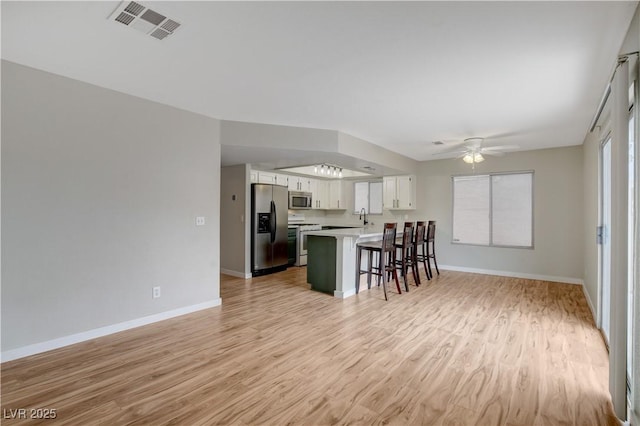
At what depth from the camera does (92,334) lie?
3043 mm

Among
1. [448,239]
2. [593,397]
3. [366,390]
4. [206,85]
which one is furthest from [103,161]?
[448,239]

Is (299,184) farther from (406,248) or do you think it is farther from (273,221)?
(406,248)

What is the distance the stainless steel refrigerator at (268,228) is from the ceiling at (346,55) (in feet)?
7.42

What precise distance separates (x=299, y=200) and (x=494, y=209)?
424 centimetres

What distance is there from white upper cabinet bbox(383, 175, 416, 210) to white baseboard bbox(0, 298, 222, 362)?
15.3ft

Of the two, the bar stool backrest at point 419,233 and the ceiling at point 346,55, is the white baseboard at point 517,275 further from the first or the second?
the ceiling at point 346,55

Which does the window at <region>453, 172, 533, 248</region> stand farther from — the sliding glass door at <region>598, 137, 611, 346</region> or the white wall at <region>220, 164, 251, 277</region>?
the white wall at <region>220, 164, 251, 277</region>

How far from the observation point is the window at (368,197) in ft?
25.6

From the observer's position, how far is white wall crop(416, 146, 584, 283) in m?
5.51

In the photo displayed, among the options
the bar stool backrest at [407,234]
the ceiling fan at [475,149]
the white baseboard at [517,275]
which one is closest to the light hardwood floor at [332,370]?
the bar stool backrest at [407,234]

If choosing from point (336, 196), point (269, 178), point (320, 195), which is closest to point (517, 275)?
point (336, 196)

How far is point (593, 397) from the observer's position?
2135 millimetres

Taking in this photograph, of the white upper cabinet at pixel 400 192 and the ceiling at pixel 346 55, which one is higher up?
the ceiling at pixel 346 55

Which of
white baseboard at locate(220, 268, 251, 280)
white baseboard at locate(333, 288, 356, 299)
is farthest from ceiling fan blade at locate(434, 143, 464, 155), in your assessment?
white baseboard at locate(220, 268, 251, 280)
